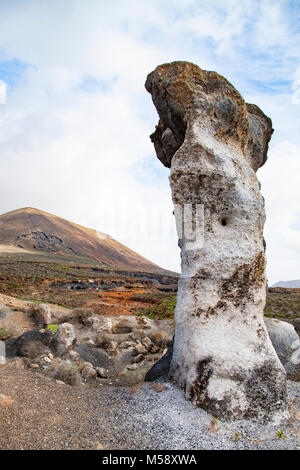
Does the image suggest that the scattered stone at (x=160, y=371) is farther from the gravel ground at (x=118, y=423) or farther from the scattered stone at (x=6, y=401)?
the scattered stone at (x=6, y=401)

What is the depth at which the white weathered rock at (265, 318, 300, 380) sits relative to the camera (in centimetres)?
638

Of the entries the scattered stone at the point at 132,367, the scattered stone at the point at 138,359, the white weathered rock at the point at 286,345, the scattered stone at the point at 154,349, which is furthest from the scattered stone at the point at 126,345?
the white weathered rock at the point at 286,345

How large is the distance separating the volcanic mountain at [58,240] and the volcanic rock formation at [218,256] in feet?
189

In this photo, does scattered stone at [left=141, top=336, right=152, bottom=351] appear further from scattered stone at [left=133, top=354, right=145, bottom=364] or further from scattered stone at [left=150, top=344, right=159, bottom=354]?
scattered stone at [left=133, top=354, right=145, bottom=364]

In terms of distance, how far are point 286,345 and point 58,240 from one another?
Answer: 2917 inches

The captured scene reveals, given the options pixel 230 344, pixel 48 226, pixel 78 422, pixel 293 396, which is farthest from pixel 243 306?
pixel 48 226

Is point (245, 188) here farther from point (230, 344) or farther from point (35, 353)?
point (35, 353)

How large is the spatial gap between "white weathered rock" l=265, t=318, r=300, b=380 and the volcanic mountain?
56.6m

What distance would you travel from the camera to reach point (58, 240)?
7569 centimetres

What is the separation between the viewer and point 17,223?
78.2m

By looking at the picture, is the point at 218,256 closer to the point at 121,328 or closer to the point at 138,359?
the point at 138,359

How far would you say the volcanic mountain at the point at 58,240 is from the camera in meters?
67.5

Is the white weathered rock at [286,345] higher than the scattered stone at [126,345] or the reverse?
higher

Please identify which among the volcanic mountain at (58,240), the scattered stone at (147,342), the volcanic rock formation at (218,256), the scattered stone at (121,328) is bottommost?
the scattered stone at (147,342)
